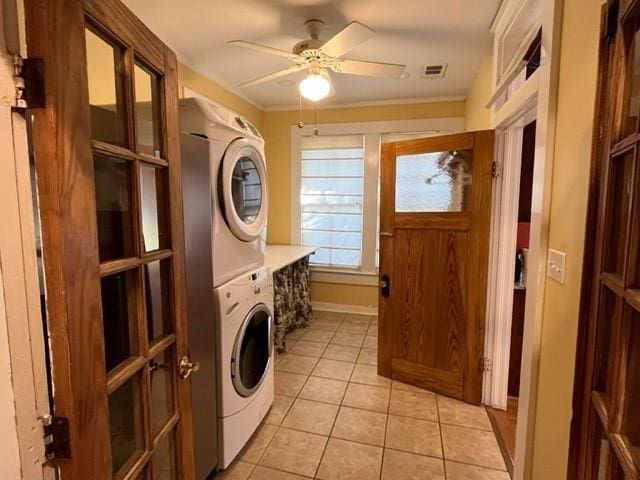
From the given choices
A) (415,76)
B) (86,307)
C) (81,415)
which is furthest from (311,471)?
(415,76)

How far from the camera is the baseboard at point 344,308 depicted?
4.39m

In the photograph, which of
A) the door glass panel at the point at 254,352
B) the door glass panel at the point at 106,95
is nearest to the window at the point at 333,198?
the door glass panel at the point at 254,352

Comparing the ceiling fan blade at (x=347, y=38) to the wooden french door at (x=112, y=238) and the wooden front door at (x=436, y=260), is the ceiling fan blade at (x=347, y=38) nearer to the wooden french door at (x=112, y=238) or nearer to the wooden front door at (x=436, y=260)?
the wooden front door at (x=436, y=260)

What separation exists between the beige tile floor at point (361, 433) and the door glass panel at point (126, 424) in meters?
1.05

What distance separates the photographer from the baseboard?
14.4 ft

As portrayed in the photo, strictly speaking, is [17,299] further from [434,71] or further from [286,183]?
[286,183]

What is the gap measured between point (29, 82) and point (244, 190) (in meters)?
1.39

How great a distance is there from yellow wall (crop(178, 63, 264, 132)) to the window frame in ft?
1.82

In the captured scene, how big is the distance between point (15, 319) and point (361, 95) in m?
3.75

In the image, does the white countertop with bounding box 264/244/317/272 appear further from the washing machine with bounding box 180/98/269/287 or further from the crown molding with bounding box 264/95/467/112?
the crown molding with bounding box 264/95/467/112

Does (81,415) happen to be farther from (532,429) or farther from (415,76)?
(415,76)

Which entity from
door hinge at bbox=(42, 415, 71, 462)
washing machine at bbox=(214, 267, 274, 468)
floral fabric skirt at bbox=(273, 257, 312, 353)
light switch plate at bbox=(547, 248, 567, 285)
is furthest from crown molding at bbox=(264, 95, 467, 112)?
door hinge at bbox=(42, 415, 71, 462)

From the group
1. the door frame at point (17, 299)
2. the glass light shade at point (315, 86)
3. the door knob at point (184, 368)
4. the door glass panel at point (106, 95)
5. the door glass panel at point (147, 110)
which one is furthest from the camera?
the glass light shade at point (315, 86)

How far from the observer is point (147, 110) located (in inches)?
42.1
